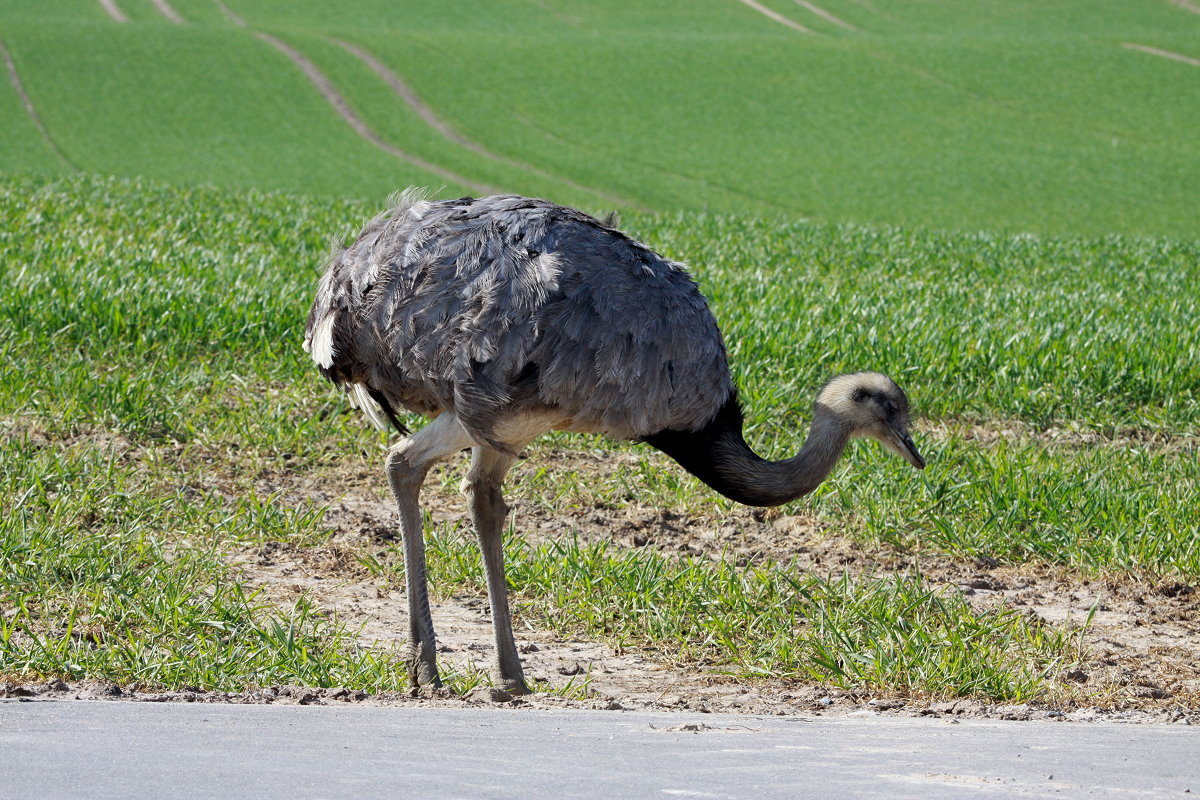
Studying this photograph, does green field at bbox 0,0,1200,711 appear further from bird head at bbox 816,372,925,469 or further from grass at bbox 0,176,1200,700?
bird head at bbox 816,372,925,469

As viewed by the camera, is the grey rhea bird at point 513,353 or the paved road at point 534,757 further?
the grey rhea bird at point 513,353

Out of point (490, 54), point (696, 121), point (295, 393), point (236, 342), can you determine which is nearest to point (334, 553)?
point (295, 393)

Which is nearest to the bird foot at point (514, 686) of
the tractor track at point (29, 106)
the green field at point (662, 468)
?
the green field at point (662, 468)

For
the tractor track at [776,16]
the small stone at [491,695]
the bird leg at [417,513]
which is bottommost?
the small stone at [491,695]

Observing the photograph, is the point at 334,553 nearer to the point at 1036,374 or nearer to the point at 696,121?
the point at 1036,374

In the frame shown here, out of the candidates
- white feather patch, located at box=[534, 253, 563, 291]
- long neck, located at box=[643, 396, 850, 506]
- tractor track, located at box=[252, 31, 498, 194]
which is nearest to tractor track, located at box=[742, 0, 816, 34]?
tractor track, located at box=[252, 31, 498, 194]

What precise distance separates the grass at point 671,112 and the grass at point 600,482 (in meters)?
20.3

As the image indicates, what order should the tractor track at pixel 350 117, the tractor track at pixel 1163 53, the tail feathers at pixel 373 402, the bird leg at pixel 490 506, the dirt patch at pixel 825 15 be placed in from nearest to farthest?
1. the bird leg at pixel 490 506
2. the tail feathers at pixel 373 402
3. the tractor track at pixel 350 117
4. the tractor track at pixel 1163 53
5. the dirt patch at pixel 825 15

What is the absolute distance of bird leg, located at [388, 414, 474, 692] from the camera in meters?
4.19

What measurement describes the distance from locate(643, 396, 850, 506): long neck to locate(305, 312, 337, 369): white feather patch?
1059 millimetres

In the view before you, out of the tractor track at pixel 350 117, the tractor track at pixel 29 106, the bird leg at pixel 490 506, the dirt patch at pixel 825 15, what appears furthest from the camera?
the dirt patch at pixel 825 15

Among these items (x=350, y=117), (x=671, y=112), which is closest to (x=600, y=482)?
(x=671, y=112)

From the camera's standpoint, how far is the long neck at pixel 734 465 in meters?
4.40

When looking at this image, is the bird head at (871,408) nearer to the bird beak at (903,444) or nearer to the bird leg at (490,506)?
the bird beak at (903,444)
